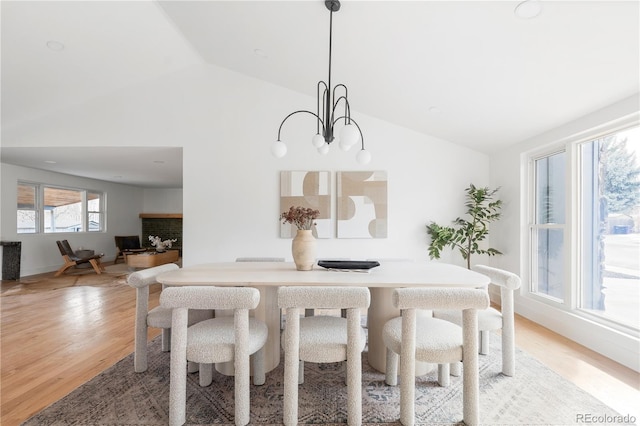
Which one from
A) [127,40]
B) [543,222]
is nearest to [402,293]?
[543,222]

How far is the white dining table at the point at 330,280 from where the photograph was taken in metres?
1.85

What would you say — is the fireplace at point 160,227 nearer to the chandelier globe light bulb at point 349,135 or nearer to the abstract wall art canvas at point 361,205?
the abstract wall art canvas at point 361,205

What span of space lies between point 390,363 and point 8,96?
5289mm

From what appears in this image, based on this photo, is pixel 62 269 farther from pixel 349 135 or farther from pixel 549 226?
pixel 549 226

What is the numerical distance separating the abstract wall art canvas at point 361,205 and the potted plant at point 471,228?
0.71 m

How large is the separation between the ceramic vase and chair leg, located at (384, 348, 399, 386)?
0.82 m

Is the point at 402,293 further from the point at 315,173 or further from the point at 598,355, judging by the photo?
the point at 315,173

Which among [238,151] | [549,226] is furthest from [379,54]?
[549,226]

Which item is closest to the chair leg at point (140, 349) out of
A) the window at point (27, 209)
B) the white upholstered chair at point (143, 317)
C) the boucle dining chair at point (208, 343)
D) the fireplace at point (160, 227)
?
the white upholstered chair at point (143, 317)

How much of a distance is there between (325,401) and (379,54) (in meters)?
2.82

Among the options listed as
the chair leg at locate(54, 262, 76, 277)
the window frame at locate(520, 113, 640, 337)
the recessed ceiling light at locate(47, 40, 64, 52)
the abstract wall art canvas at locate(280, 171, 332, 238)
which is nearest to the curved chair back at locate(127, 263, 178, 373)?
the abstract wall art canvas at locate(280, 171, 332, 238)

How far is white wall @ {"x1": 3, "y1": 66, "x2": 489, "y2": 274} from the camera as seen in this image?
412 cm

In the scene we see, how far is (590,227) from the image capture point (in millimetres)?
2896

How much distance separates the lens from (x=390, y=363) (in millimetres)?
2080
